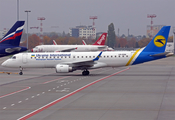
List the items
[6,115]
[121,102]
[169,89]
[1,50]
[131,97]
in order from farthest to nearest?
1. [1,50]
2. [169,89]
3. [131,97]
4. [121,102]
5. [6,115]

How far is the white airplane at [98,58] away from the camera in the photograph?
38.2 m

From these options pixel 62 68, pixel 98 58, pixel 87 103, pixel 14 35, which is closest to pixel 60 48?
pixel 14 35

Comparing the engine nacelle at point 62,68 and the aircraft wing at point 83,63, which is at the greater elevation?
the aircraft wing at point 83,63

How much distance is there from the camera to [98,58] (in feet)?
123

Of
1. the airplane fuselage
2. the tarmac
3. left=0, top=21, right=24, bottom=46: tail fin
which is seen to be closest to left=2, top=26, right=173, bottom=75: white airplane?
left=0, top=21, right=24, bottom=46: tail fin

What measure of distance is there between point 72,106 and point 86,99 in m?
2.70

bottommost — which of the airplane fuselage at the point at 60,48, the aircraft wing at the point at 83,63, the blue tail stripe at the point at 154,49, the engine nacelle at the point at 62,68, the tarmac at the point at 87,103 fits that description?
the tarmac at the point at 87,103

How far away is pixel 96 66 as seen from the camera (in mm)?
38188

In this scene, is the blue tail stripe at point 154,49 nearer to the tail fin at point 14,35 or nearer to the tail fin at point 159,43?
the tail fin at point 159,43

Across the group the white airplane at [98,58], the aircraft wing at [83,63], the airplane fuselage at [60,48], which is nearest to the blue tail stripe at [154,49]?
the white airplane at [98,58]

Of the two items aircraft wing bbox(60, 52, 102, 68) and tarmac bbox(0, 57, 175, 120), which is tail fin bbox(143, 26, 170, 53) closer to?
aircraft wing bbox(60, 52, 102, 68)

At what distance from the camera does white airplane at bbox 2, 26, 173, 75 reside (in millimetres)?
38156

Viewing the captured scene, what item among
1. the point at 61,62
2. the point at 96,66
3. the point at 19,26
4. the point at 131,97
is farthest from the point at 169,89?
the point at 19,26

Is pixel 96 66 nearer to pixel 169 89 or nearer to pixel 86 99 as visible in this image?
pixel 169 89
